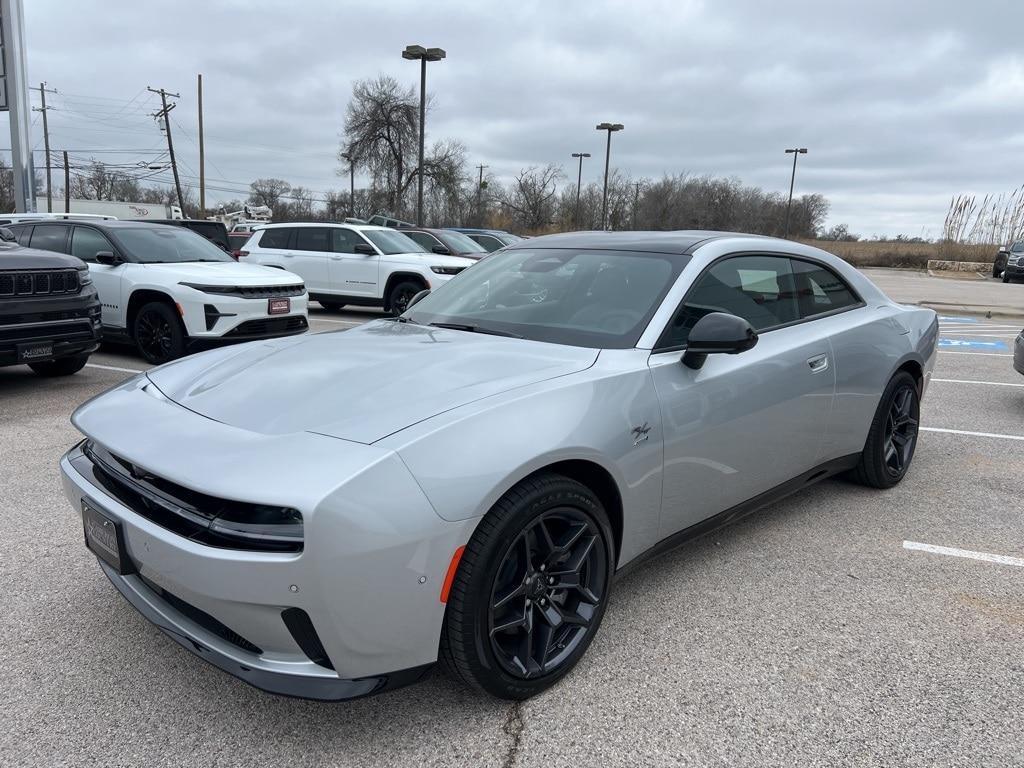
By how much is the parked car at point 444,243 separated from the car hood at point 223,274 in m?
6.38

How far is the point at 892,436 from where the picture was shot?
4.44 m

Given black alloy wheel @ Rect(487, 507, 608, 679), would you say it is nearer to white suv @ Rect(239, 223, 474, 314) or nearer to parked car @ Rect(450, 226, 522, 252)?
white suv @ Rect(239, 223, 474, 314)

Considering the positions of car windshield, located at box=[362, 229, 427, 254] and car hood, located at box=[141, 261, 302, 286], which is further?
car windshield, located at box=[362, 229, 427, 254]

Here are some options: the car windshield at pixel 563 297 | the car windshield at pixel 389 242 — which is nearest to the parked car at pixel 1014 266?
the car windshield at pixel 389 242

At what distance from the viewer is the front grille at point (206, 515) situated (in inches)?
76.6

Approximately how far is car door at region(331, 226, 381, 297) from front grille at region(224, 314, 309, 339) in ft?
14.2

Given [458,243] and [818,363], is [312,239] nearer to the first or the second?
[458,243]

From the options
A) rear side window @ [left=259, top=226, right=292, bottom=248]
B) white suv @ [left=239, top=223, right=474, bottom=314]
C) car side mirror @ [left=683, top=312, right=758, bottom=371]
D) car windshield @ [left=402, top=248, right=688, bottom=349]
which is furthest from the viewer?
rear side window @ [left=259, top=226, right=292, bottom=248]

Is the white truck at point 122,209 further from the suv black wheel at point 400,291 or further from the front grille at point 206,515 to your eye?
the front grille at point 206,515

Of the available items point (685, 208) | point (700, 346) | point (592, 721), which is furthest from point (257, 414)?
point (685, 208)

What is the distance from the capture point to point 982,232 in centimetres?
3675

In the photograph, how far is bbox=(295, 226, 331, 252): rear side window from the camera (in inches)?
535

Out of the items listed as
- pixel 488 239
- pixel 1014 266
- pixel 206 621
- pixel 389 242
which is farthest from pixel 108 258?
pixel 1014 266

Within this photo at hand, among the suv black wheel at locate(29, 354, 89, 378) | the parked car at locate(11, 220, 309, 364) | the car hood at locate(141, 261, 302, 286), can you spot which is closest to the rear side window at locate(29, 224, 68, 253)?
the parked car at locate(11, 220, 309, 364)
